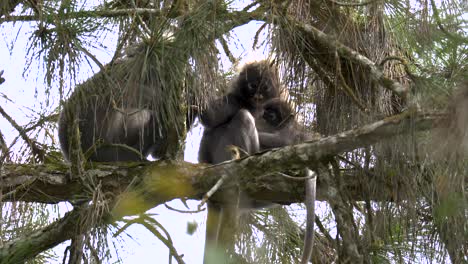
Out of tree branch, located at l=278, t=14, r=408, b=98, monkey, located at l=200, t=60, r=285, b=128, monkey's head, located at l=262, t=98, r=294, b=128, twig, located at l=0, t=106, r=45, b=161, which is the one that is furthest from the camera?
monkey's head, located at l=262, t=98, r=294, b=128

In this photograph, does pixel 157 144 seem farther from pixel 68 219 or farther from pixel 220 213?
pixel 68 219

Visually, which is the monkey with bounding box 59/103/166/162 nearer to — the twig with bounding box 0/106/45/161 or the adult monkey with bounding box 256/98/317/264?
the twig with bounding box 0/106/45/161

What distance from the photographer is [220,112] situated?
5.21m

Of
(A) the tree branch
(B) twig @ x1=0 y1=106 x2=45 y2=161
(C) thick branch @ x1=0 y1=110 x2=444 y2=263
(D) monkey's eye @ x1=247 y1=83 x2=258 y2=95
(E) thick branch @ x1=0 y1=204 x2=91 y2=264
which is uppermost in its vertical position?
(D) monkey's eye @ x1=247 y1=83 x2=258 y2=95

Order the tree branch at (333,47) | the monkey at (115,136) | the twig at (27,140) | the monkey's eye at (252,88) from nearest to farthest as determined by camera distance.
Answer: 1. the tree branch at (333,47)
2. the twig at (27,140)
3. the monkey at (115,136)
4. the monkey's eye at (252,88)

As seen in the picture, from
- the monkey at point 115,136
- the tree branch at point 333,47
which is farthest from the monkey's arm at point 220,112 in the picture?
the tree branch at point 333,47

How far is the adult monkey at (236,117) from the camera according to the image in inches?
199

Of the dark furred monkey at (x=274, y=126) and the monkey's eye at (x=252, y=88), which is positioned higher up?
the monkey's eye at (x=252, y=88)

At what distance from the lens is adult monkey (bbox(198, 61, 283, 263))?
5.05 m

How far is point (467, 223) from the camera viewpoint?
3.27 meters

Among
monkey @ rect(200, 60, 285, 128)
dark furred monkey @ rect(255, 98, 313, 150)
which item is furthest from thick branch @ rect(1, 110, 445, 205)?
monkey @ rect(200, 60, 285, 128)

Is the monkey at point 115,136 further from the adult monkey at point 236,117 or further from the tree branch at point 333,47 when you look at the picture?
the tree branch at point 333,47

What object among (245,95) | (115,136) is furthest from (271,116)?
(115,136)

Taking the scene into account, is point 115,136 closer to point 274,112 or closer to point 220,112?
point 220,112
